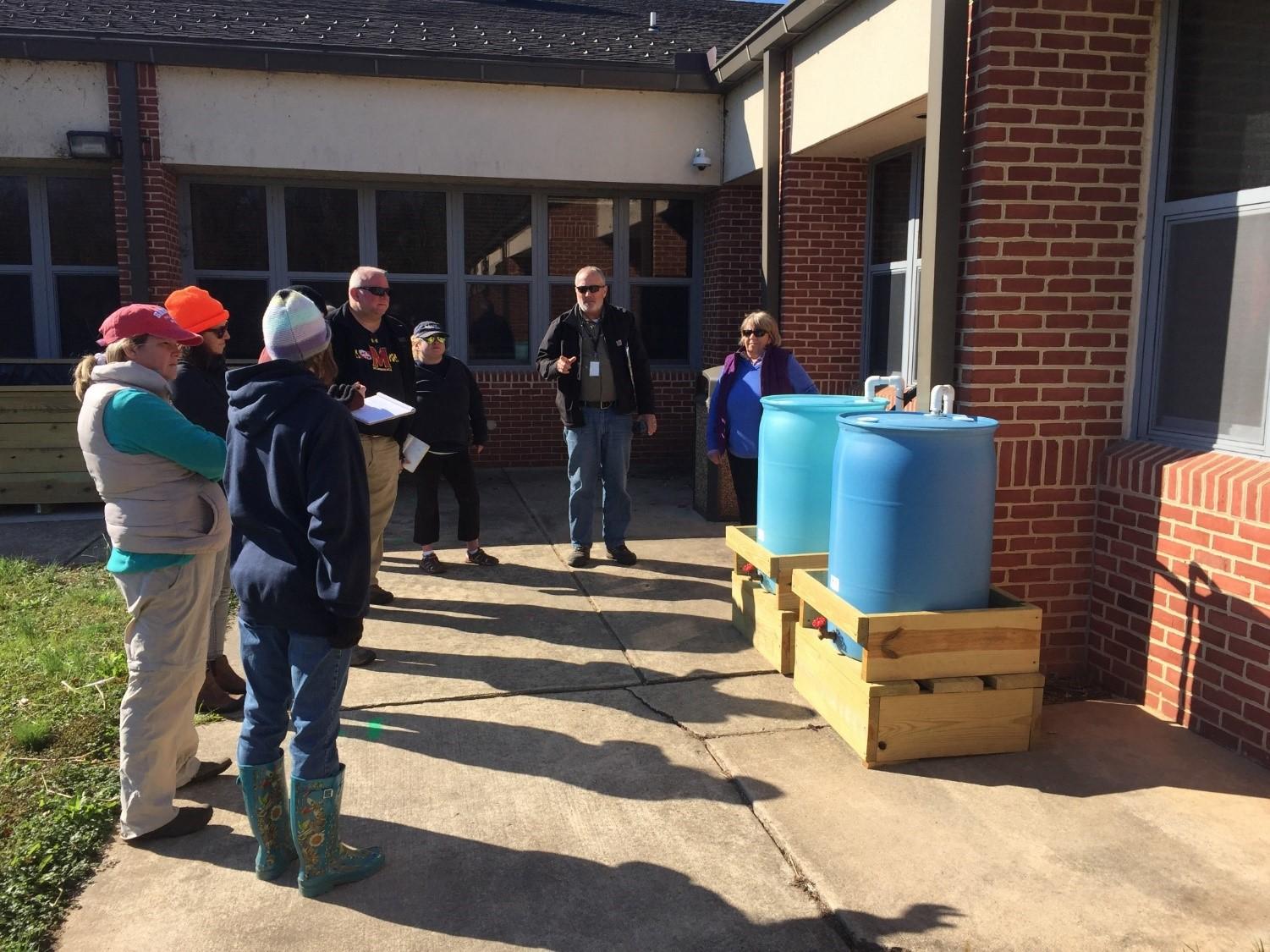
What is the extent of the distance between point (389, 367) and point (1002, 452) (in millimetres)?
3164

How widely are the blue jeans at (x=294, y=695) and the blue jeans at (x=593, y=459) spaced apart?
3.83m

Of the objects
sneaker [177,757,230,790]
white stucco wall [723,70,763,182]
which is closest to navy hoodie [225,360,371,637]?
sneaker [177,757,230,790]

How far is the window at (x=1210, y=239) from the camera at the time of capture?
399cm

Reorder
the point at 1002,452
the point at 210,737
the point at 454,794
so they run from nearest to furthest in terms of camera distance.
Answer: the point at 454,794, the point at 210,737, the point at 1002,452

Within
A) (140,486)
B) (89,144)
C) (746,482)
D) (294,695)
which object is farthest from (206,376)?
(89,144)

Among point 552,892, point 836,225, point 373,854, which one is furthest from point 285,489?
point 836,225

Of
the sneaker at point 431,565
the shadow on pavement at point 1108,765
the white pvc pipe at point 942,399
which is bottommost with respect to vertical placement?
the shadow on pavement at point 1108,765

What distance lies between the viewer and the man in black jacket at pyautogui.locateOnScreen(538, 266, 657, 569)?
21.8ft

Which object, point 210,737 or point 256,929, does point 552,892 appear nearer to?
point 256,929

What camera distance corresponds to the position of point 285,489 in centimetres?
280

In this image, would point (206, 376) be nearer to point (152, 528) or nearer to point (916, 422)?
point (152, 528)

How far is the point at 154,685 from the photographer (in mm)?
3297

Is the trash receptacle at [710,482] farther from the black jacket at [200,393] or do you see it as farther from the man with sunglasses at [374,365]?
the black jacket at [200,393]

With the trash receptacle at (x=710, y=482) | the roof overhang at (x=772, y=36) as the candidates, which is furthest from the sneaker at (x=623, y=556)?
the roof overhang at (x=772, y=36)
